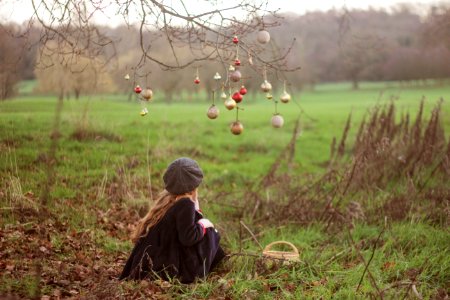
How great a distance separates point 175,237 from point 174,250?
103mm

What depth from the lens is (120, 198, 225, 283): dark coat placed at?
4086mm

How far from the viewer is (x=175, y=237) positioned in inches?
165

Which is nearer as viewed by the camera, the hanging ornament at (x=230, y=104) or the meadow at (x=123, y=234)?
the hanging ornament at (x=230, y=104)

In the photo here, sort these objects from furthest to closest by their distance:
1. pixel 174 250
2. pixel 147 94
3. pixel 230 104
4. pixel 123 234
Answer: pixel 123 234
pixel 174 250
pixel 147 94
pixel 230 104

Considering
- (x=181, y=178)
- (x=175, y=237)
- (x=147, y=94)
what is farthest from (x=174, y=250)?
(x=147, y=94)

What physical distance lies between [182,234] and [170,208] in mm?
241

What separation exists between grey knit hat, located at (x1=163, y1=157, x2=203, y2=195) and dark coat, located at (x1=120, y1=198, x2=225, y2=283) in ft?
0.32

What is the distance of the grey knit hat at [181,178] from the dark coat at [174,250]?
0.10 m

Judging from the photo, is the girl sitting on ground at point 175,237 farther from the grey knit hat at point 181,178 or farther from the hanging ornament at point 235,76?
the hanging ornament at point 235,76

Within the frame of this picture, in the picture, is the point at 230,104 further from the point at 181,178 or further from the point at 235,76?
the point at 181,178

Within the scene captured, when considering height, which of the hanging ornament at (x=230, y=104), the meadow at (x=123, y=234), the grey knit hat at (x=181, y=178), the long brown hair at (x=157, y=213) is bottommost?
the meadow at (x=123, y=234)

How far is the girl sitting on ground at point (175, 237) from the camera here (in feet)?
13.4

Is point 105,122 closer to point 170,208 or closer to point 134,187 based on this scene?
point 134,187

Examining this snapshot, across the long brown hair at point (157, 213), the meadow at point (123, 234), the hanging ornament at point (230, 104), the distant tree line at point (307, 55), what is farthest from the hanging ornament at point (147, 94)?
the meadow at point (123, 234)
